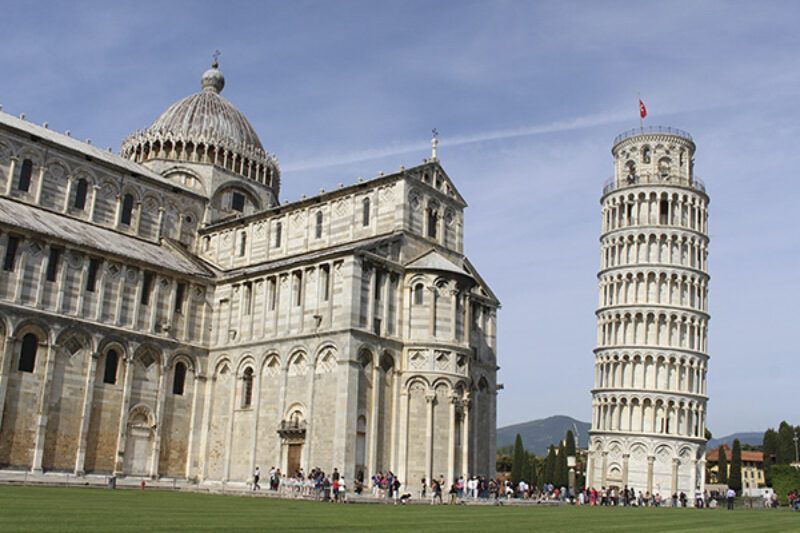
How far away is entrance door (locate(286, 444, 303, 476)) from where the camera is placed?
38.9 m

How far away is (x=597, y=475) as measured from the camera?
7269 centimetres

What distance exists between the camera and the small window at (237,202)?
56000mm

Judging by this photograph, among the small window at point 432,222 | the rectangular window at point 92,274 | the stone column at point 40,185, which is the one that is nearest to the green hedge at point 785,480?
the small window at point 432,222

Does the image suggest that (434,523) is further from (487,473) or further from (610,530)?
(487,473)

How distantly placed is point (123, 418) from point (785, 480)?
180ft

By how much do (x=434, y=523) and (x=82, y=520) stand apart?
8345 millimetres

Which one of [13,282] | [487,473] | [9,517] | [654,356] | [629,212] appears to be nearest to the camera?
[9,517]

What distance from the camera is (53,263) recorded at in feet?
129

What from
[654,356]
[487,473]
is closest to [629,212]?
[654,356]

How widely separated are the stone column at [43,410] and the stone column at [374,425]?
1546 cm

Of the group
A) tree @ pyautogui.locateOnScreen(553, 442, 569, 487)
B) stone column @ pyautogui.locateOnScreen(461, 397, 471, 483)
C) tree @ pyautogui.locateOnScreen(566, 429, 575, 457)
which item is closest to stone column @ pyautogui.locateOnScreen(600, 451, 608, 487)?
tree @ pyautogui.locateOnScreen(553, 442, 569, 487)

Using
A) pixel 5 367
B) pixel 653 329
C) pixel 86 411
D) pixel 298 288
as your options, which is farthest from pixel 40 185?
pixel 653 329

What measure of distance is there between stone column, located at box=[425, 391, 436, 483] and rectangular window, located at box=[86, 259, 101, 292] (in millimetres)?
18216

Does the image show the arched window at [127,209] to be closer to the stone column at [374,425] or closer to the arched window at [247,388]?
the arched window at [247,388]
